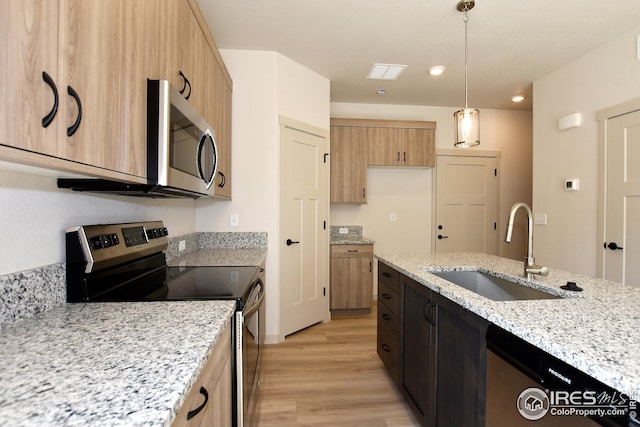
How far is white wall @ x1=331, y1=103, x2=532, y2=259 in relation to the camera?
430 centimetres

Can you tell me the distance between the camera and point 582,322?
918 millimetres

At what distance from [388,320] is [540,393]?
1339 mm

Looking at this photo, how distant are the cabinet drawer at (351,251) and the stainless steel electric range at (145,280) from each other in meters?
2.02

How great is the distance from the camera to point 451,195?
4.41m

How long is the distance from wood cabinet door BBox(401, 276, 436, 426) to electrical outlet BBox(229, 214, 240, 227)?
1598 millimetres

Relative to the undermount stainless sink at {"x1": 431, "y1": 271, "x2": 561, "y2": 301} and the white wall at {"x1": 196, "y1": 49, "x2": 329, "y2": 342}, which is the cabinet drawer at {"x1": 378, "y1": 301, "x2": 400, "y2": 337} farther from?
the white wall at {"x1": 196, "y1": 49, "x2": 329, "y2": 342}

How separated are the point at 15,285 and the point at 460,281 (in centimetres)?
203

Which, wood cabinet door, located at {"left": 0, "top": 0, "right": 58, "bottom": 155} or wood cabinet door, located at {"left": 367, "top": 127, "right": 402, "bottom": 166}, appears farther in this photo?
wood cabinet door, located at {"left": 367, "top": 127, "right": 402, "bottom": 166}

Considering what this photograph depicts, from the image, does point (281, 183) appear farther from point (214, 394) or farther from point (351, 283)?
point (214, 394)

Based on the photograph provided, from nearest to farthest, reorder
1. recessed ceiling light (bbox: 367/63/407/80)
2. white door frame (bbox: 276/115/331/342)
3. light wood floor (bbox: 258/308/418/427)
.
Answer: light wood floor (bbox: 258/308/418/427) < white door frame (bbox: 276/115/331/342) < recessed ceiling light (bbox: 367/63/407/80)

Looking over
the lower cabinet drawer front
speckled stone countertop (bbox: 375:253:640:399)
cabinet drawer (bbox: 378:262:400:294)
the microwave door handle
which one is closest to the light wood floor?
the lower cabinet drawer front

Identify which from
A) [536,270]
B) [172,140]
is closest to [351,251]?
[536,270]

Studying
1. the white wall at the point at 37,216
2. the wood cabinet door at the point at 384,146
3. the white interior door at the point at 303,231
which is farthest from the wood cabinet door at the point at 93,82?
the wood cabinet door at the point at 384,146

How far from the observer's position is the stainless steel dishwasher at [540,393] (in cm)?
67
